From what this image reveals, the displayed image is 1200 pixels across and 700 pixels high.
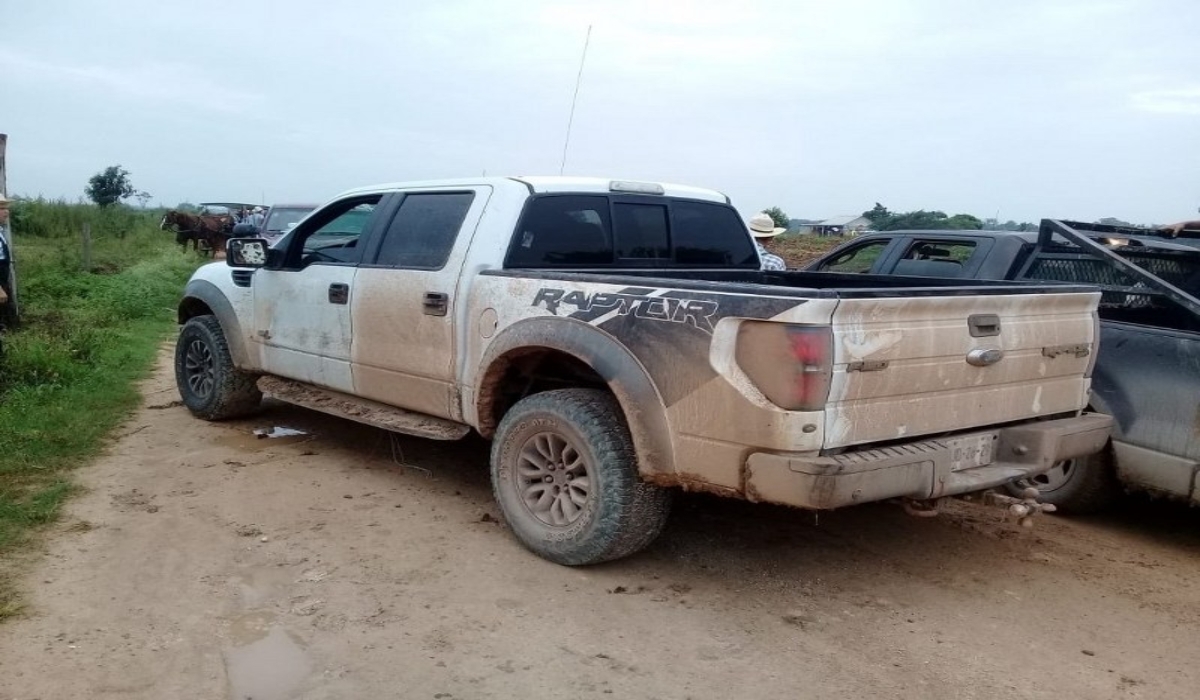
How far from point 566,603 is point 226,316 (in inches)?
147

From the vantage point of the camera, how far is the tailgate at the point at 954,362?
338cm

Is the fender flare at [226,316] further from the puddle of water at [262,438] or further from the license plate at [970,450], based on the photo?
the license plate at [970,450]

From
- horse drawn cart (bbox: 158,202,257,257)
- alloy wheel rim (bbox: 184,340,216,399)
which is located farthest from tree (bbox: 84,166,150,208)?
alloy wheel rim (bbox: 184,340,216,399)

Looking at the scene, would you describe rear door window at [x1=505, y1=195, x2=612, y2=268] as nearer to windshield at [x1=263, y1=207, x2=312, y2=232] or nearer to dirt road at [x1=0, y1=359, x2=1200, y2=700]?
dirt road at [x1=0, y1=359, x2=1200, y2=700]

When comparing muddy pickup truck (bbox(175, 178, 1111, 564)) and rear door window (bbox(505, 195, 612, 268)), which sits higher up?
rear door window (bbox(505, 195, 612, 268))

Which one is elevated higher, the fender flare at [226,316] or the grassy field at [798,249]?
the fender flare at [226,316]

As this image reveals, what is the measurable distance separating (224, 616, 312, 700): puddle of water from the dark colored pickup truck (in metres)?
3.43

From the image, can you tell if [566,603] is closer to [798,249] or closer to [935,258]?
[935,258]

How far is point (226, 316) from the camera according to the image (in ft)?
21.1

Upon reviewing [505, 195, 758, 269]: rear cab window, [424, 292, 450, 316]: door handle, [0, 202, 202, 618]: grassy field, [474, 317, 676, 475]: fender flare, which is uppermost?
[505, 195, 758, 269]: rear cab window

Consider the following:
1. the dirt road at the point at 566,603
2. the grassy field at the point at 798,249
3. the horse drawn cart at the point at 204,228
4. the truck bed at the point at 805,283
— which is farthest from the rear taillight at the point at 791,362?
the horse drawn cart at the point at 204,228

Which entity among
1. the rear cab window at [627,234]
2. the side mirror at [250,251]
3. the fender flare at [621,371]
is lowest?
the fender flare at [621,371]

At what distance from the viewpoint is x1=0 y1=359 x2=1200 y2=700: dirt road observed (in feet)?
10.5

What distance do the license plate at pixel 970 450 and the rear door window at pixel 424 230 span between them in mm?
2577
